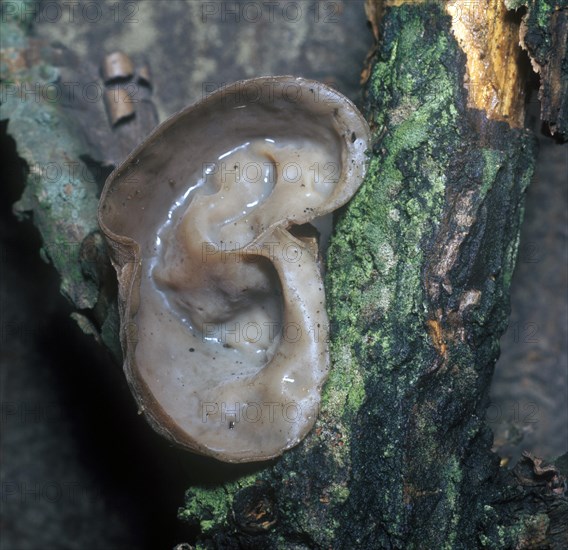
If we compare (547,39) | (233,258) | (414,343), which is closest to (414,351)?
(414,343)

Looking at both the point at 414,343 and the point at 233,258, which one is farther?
the point at 233,258

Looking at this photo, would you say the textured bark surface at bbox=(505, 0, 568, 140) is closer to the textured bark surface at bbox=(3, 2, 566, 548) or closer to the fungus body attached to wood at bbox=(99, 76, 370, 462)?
the textured bark surface at bbox=(3, 2, 566, 548)

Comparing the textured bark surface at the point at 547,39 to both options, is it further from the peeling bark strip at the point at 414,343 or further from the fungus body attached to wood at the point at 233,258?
the fungus body attached to wood at the point at 233,258

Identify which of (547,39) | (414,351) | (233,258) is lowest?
(414,351)

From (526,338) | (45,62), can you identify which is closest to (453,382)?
(526,338)

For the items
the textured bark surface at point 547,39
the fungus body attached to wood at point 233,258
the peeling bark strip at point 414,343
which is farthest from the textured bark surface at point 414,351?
the textured bark surface at point 547,39

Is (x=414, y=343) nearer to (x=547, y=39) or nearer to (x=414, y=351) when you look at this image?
(x=414, y=351)

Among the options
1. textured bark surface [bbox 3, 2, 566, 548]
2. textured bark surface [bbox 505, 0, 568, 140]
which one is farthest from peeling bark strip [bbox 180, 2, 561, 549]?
textured bark surface [bbox 505, 0, 568, 140]
